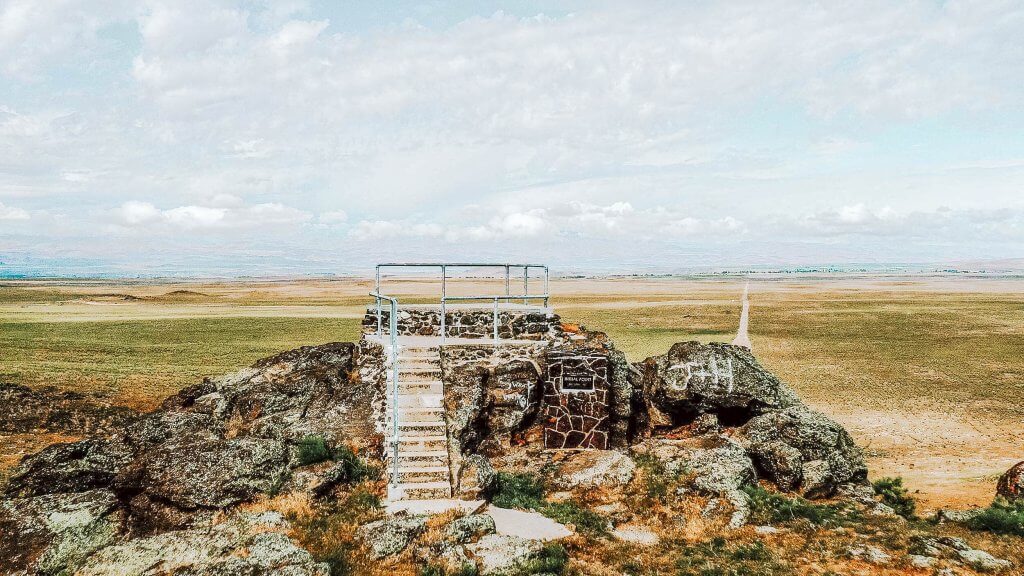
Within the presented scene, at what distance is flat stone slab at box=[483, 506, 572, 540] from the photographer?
10.7m

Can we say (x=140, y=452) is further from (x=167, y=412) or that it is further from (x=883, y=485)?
(x=883, y=485)

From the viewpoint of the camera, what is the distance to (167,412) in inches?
662

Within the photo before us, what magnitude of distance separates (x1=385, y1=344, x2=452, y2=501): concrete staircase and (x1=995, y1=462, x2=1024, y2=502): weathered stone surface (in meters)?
12.3

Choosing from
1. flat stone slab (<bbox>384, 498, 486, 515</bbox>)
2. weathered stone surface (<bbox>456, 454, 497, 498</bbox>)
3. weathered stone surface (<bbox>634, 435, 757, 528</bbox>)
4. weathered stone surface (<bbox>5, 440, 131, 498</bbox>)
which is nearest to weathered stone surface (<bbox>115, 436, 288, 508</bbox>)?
weathered stone surface (<bbox>5, 440, 131, 498</bbox>)

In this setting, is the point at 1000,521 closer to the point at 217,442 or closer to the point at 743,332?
the point at 217,442

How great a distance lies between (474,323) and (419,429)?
525cm

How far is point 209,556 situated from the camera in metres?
8.43

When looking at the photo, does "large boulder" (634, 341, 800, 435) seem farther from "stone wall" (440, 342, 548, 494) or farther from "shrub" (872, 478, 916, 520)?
"stone wall" (440, 342, 548, 494)

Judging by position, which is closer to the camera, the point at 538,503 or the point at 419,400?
the point at 538,503

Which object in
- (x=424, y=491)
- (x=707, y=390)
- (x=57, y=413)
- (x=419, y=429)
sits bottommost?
(x=57, y=413)

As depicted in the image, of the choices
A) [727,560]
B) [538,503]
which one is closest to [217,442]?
[538,503]

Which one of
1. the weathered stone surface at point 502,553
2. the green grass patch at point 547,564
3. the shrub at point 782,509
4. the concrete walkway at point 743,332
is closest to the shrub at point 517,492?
the weathered stone surface at point 502,553

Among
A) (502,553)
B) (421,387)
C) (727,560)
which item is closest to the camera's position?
(502,553)

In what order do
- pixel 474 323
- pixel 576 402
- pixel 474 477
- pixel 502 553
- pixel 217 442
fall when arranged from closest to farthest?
pixel 502 553 < pixel 474 477 < pixel 217 442 < pixel 576 402 < pixel 474 323
